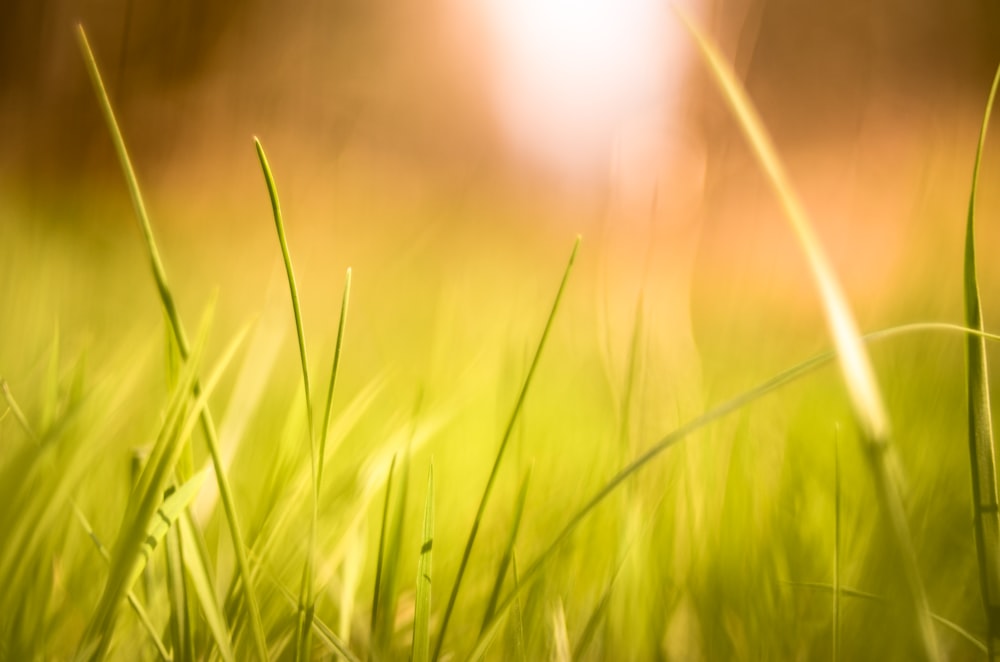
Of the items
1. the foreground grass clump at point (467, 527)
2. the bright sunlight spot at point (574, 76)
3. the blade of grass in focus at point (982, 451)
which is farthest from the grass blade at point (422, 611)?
the bright sunlight spot at point (574, 76)

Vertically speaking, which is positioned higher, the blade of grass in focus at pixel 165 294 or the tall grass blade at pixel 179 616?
the blade of grass in focus at pixel 165 294

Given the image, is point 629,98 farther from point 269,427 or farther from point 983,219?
point 269,427

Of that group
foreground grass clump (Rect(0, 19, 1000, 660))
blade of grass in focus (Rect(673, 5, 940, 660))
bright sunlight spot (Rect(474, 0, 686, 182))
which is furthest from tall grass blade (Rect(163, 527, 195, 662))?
bright sunlight spot (Rect(474, 0, 686, 182))

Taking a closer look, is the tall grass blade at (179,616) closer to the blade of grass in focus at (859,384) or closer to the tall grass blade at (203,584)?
the tall grass blade at (203,584)

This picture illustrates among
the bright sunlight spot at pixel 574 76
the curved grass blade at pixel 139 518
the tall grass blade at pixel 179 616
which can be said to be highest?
the bright sunlight spot at pixel 574 76

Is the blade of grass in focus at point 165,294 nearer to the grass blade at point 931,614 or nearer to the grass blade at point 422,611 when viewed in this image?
the grass blade at point 422,611

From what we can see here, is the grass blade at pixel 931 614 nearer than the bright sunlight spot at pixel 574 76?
Yes

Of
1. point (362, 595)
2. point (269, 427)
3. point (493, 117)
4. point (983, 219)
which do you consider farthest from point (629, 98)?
point (362, 595)

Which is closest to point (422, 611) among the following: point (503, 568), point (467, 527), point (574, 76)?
point (503, 568)
